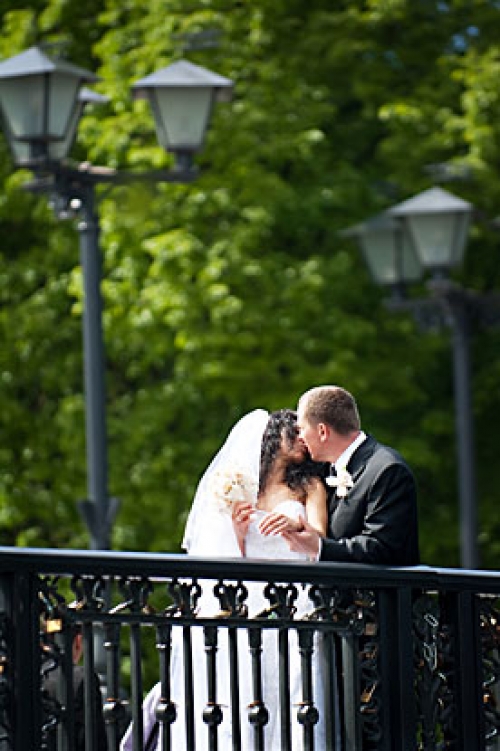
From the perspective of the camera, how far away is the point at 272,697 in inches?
333

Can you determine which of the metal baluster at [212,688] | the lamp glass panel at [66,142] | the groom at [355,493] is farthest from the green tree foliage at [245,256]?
the metal baluster at [212,688]

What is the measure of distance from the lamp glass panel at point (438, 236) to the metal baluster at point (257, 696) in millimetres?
10814

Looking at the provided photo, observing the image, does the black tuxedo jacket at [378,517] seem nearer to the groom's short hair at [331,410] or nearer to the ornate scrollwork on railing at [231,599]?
the groom's short hair at [331,410]

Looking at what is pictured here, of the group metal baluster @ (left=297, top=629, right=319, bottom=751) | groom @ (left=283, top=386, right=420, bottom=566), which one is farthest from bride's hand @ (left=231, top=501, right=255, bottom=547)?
metal baluster @ (left=297, top=629, right=319, bottom=751)

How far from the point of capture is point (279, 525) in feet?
26.6

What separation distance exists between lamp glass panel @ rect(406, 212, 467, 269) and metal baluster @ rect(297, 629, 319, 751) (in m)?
10.7

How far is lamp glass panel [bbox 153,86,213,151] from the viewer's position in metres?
14.6

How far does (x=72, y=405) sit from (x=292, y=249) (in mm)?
2940

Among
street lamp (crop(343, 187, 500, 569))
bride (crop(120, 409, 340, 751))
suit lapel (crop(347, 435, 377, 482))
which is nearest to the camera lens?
suit lapel (crop(347, 435, 377, 482))

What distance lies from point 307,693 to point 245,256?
13954 millimetres

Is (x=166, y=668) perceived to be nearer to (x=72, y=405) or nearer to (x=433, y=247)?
(x=433, y=247)

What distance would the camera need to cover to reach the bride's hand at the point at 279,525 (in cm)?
808

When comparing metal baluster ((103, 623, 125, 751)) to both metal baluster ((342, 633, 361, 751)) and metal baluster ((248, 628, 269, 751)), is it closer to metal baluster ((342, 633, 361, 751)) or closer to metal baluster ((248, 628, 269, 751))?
metal baluster ((248, 628, 269, 751))

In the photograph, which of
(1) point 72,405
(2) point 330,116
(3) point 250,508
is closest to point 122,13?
(2) point 330,116
